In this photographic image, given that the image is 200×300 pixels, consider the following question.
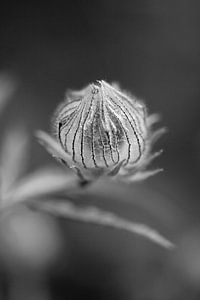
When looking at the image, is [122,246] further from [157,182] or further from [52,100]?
[52,100]

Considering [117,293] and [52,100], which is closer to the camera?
[117,293]

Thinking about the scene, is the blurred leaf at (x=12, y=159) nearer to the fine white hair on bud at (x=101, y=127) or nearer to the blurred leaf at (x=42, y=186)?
the blurred leaf at (x=42, y=186)

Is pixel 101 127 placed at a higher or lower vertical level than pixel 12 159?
lower

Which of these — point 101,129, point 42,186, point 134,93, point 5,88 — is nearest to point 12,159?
point 42,186

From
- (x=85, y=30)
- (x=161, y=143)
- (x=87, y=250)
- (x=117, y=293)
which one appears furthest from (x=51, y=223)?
(x=85, y=30)

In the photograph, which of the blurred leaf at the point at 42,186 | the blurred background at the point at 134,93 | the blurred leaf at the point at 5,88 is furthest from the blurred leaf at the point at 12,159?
the blurred background at the point at 134,93

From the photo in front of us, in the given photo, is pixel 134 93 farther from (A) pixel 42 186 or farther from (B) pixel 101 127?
(B) pixel 101 127
